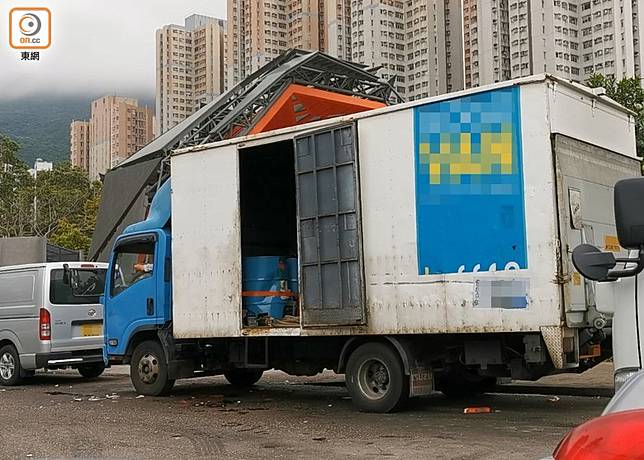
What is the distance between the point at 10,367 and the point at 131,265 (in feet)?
11.2

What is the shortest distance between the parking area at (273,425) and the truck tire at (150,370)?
0.19m

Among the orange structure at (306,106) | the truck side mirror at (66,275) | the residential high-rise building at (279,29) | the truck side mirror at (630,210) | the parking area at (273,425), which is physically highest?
the residential high-rise building at (279,29)

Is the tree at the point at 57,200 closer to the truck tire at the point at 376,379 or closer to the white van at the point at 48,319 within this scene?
the white van at the point at 48,319

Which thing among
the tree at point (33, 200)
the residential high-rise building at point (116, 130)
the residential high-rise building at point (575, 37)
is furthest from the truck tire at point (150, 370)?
the residential high-rise building at point (116, 130)

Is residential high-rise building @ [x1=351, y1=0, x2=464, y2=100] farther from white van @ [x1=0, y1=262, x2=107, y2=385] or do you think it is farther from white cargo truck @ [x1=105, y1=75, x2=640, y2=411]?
white cargo truck @ [x1=105, y1=75, x2=640, y2=411]

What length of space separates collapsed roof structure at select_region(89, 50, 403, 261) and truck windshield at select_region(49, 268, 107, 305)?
9949mm

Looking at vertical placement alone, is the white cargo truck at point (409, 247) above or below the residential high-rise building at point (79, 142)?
below

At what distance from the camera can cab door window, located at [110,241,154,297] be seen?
11492mm

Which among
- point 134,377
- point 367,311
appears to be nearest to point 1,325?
point 134,377

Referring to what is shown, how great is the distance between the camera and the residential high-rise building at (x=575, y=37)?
5475 cm

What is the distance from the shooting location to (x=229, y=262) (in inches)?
405

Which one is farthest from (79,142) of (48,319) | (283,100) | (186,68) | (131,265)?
(131,265)

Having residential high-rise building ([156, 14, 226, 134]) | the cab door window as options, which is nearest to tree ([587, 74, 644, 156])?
the cab door window

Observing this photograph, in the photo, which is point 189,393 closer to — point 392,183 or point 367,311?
point 367,311
